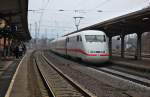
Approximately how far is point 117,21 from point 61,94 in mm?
15035

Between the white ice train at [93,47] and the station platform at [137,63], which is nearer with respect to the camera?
the station platform at [137,63]

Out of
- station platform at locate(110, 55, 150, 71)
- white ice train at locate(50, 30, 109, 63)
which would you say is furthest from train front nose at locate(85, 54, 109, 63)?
station platform at locate(110, 55, 150, 71)

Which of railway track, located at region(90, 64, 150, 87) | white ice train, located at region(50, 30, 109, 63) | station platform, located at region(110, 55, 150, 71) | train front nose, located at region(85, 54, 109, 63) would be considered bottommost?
railway track, located at region(90, 64, 150, 87)

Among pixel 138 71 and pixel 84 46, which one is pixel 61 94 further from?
pixel 84 46

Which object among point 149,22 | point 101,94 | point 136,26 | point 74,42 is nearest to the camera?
point 101,94

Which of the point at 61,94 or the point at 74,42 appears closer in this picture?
the point at 61,94

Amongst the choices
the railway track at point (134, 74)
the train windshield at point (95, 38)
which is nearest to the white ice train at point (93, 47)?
the train windshield at point (95, 38)

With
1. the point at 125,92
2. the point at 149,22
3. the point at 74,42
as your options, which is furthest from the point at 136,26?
the point at 125,92

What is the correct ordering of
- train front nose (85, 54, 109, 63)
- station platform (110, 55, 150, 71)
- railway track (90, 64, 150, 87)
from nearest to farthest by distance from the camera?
railway track (90, 64, 150, 87)
station platform (110, 55, 150, 71)
train front nose (85, 54, 109, 63)

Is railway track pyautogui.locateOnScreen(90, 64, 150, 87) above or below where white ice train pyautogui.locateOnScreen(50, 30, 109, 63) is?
below

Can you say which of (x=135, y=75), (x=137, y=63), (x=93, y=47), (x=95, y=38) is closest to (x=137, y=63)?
(x=137, y=63)

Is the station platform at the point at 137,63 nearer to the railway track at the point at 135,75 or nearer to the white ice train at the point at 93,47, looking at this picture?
the railway track at the point at 135,75

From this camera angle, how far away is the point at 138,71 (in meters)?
24.5

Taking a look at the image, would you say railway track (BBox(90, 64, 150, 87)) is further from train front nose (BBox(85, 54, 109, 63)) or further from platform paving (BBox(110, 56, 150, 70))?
train front nose (BBox(85, 54, 109, 63))
